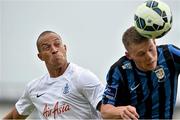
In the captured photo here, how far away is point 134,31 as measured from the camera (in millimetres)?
Answer: 7031

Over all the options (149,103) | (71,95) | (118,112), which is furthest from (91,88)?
(118,112)

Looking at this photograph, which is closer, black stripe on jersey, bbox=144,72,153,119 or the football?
the football

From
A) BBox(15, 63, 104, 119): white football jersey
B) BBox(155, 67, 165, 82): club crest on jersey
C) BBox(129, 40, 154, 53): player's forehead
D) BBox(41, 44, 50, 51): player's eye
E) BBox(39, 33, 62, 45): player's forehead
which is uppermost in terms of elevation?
BBox(129, 40, 154, 53): player's forehead

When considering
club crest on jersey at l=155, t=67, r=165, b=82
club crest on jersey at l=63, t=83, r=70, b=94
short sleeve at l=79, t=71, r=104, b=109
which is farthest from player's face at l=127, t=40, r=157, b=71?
club crest on jersey at l=63, t=83, r=70, b=94

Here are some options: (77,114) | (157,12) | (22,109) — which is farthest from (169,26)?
(22,109)

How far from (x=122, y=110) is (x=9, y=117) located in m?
2.23

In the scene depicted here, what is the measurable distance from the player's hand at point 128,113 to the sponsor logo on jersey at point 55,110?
1.26m

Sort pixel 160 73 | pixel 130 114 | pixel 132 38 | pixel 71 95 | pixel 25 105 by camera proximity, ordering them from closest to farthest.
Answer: pixel 130 114, pixel 132 38, pixel 160 73, pixel 71 95, pixel 25 105

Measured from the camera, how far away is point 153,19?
6855 mm

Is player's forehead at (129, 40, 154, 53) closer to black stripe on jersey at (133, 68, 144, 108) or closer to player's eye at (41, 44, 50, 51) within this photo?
black stripe on jersey at (133, 68, 144, 108)

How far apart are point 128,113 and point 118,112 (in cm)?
19

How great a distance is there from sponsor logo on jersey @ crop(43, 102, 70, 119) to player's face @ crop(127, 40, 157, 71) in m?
1.14

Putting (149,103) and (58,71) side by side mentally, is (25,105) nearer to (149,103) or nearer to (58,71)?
(58,71)

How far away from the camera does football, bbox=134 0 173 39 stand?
270 inches
